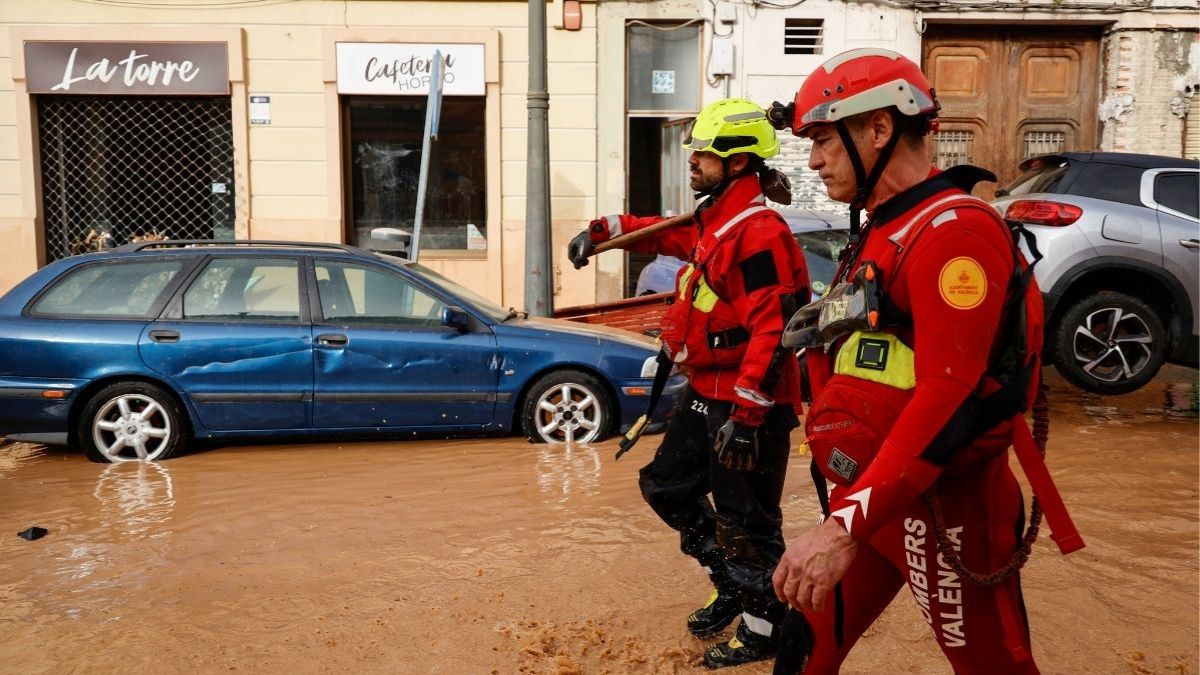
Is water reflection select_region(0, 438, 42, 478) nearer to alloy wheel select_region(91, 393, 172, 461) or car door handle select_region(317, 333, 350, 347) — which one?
alloy wheel select_region(91, 393, 172, 461)

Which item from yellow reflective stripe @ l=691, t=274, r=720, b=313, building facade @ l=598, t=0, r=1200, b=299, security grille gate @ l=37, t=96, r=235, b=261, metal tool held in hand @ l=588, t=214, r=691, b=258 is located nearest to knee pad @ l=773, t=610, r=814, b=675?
yellow reflective stripe @ l=691, t=274, r=720, b=313

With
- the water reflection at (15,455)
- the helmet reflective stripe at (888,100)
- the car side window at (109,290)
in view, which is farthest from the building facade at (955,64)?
the helmet reflective stripe at (888,100)

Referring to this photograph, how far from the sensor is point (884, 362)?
7.00 ft

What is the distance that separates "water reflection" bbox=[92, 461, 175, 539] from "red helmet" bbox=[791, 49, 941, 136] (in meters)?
4.29

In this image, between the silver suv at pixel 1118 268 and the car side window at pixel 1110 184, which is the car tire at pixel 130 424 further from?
the car side window at pixel 1110 184

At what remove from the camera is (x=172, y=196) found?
13.2 m

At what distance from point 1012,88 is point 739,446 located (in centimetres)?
1175

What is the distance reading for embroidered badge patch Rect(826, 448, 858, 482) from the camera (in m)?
2.20

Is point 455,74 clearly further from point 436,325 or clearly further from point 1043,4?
point 1043,4

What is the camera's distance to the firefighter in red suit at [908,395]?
1.97m

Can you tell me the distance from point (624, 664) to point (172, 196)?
37.4 feet

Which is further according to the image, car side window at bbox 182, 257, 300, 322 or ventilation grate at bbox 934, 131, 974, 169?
ventilation grate at bbox 934, 131, 974, 169

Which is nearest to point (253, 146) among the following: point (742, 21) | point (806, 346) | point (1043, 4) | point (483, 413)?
point (742, 21)

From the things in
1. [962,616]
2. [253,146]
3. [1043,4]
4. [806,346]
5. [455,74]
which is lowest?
[962,616]
